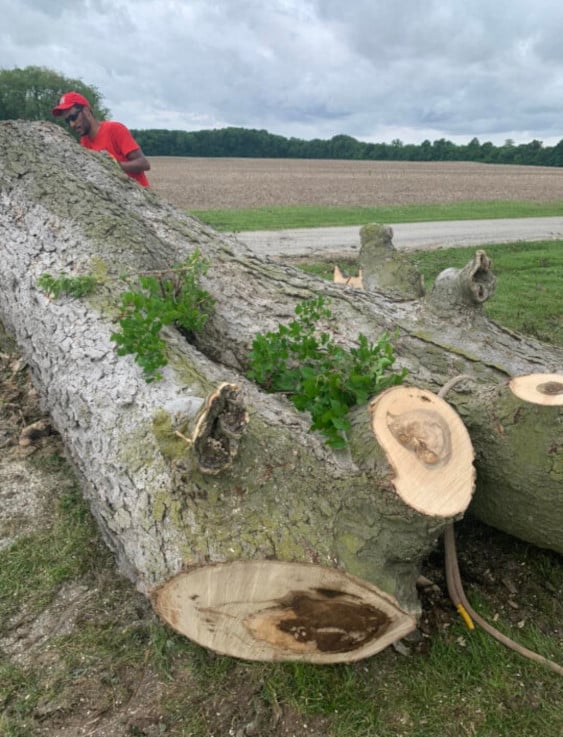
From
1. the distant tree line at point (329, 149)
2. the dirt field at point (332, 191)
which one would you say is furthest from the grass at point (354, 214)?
the distant tree line at point (329, 149)

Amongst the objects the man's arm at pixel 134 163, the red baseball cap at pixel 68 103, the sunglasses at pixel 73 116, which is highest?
the red baseball cap at pixel 68 103

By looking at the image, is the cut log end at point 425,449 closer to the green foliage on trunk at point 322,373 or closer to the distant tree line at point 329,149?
the green foliage on trunk at point 322,373

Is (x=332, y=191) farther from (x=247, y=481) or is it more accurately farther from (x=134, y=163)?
(x=247, y=481)

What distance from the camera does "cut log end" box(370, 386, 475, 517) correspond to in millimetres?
1896

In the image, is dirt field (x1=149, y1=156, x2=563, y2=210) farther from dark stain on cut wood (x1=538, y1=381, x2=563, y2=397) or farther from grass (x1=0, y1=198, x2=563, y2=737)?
dark stain on cut wood (x1=538, y1=381, x2=563, y2=397)

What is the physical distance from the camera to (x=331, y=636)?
204 cm

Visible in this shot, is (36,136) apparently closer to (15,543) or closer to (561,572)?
(15,543)

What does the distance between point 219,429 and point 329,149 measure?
2605 inches

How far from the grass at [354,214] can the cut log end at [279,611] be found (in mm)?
11079

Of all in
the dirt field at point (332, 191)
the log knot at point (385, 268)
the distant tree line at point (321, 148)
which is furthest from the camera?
the distant tree line at point (321, 148)

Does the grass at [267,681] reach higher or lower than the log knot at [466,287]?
lower

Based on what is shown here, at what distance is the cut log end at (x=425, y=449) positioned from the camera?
1.90 meters

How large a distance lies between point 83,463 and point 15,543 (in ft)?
2.56

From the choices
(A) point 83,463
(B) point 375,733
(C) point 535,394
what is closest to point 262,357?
(A) point 83,463
